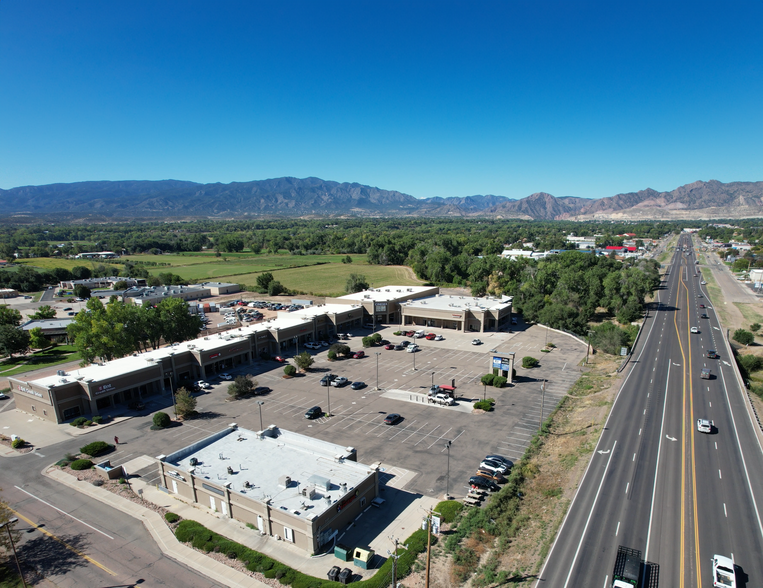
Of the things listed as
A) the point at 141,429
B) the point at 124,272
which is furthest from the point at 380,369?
the point at 124,272

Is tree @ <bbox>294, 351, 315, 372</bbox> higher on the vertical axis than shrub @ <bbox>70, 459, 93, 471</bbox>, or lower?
higher

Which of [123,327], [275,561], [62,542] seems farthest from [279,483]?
[123,327]

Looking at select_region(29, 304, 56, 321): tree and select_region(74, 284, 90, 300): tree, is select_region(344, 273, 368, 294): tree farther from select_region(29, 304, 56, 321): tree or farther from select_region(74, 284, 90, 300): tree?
select_region(74, 284, 90, 300): tree

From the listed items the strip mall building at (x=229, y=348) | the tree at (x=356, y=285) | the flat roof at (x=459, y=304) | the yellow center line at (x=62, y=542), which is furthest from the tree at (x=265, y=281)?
the yellow center line at (x=62, y=542)

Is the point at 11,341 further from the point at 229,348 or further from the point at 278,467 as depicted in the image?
the point at 278,467

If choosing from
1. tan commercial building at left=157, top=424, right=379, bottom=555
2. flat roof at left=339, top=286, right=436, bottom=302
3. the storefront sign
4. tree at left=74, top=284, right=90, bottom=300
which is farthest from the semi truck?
tree at left=74, top=284, right=90, bottom=300

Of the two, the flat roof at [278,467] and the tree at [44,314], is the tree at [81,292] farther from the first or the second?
the flat roof at [278,467]
